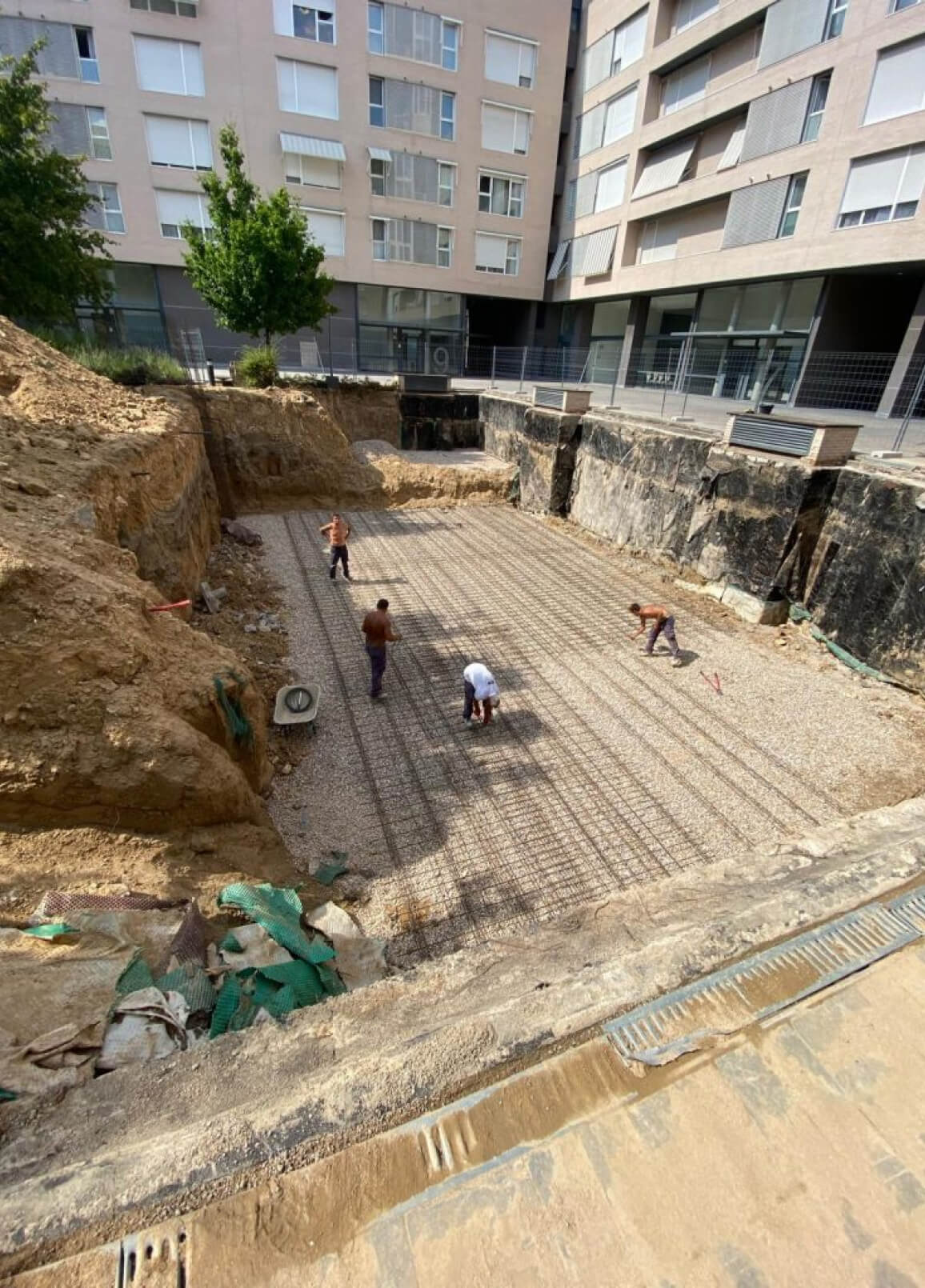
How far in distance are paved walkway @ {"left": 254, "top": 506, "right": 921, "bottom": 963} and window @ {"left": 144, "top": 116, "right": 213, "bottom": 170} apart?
22.3 metres

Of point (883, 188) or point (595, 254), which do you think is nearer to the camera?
point (883, 188)

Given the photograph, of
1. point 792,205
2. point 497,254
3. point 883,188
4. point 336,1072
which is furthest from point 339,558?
point 497,254

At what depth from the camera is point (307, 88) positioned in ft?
74.2

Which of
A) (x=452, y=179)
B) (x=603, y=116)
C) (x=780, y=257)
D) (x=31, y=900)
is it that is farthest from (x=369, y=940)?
(x=603, y=116)

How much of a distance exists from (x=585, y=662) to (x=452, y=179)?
2655cm

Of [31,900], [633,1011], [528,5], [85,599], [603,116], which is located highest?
[528,5]

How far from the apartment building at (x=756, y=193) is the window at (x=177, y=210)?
1620cm

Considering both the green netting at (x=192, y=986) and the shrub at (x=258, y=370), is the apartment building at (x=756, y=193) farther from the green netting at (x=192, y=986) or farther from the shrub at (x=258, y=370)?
the green netting at (x=192, y=986)

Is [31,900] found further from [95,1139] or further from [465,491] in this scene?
[465,491]

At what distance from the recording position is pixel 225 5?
21203 millimetres

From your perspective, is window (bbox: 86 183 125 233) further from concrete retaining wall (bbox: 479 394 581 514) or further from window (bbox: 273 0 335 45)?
concrete retaining wall (bbox: 479 394 581 514)

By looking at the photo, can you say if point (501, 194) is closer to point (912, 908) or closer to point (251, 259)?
point (251, 259)

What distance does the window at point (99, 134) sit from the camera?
70.3 feet

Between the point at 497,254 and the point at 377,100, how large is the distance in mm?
7343
